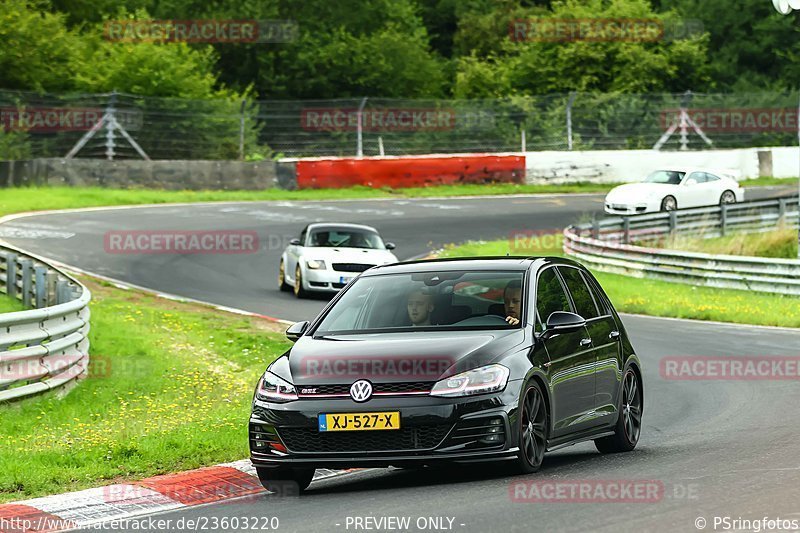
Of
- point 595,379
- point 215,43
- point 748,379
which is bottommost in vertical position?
point 748,379

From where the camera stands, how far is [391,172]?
45000 millimetres

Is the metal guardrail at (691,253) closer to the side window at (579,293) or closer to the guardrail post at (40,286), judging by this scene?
the guardrail post at (40,286)

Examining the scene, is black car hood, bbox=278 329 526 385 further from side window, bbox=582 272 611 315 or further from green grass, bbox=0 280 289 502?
side window, bbox=582 272 611 315

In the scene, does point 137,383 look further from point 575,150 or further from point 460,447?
point 575,150

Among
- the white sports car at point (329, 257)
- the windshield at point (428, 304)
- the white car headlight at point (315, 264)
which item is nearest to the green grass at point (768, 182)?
the white sports car at point (329, 257)

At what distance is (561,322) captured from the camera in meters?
10.4

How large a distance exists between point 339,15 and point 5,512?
61821 millimetres

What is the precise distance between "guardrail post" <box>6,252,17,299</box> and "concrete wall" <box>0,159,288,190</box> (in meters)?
19.1

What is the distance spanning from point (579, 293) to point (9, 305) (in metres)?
10.9

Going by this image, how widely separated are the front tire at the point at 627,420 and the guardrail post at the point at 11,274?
1129cm

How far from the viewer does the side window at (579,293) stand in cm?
1140

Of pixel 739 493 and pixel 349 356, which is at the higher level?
pixel 349 356

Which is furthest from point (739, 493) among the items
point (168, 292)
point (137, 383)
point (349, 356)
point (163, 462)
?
point (168, 292)

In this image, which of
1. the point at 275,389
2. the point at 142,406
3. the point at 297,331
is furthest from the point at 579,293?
the point at 142,406
